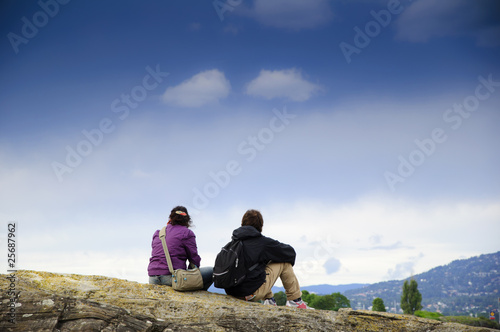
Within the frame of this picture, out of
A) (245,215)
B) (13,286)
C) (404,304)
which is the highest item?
(245,215)

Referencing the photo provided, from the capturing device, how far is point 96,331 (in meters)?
6.51

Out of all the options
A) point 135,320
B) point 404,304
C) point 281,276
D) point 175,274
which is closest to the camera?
point 135,320

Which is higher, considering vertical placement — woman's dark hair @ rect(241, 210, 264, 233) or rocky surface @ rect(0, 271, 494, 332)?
woman's dark hair @ rect(241, 210, 264, 233)

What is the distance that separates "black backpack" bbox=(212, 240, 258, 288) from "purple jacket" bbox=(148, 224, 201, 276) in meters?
0.84

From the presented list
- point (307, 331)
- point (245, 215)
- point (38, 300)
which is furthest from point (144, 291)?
point (307, 331)

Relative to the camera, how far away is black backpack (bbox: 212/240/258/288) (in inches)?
355

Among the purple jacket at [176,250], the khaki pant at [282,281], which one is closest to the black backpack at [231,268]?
the khaki pant at [282,281]

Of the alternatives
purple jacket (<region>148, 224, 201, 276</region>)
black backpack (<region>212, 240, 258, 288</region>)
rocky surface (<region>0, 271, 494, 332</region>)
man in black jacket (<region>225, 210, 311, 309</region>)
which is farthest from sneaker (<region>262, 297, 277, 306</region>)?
purple jacket (<region>148, 224, 201, 276</region>)

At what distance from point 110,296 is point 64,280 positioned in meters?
1.46

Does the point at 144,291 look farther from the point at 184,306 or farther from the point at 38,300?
the point at 38,300

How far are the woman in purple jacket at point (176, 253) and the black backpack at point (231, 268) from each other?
577 mm

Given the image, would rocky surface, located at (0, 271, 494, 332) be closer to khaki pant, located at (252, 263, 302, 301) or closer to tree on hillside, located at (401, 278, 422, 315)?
khaki pant, located at (252, 263, 302, 301)

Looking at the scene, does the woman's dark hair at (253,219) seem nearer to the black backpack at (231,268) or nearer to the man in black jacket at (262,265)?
the man in black jacket at (262,265)

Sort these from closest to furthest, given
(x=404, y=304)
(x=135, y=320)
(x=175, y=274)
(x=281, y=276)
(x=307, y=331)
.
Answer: (x=135, y=320)
(x=307, y=331)
(x=175, y=274)
(x=281, y=276)
(x=404, y=304)
